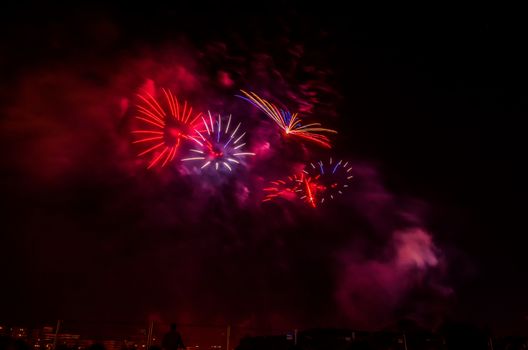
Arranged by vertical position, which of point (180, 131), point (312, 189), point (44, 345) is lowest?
point (44, 345)

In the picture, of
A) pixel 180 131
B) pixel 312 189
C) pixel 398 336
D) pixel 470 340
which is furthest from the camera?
pixel 312 189

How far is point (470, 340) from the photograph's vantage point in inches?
210

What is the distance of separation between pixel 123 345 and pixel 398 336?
8172mm

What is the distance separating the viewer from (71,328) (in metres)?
10.2

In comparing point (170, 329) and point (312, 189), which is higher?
point (312, 189)

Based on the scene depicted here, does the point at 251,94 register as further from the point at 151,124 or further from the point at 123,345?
the point at 123,345

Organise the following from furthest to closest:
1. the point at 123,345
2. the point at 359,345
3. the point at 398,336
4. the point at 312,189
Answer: the point at 312,189 → the point at 398,336 → the point at 123,345 → the point at 359,345

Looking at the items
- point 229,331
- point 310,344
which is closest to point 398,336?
point 310,344

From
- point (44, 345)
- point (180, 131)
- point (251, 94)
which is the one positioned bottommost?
point (44, 345)

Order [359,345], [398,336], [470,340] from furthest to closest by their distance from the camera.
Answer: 1. [398,336]
2. [359,345]
3. [470,340]

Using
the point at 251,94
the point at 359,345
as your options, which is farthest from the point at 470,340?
the point at 251,94

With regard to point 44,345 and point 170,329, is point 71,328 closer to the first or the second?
point 44,345

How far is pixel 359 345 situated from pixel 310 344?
7.02m

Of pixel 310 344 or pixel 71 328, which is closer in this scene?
pixel 71 328
